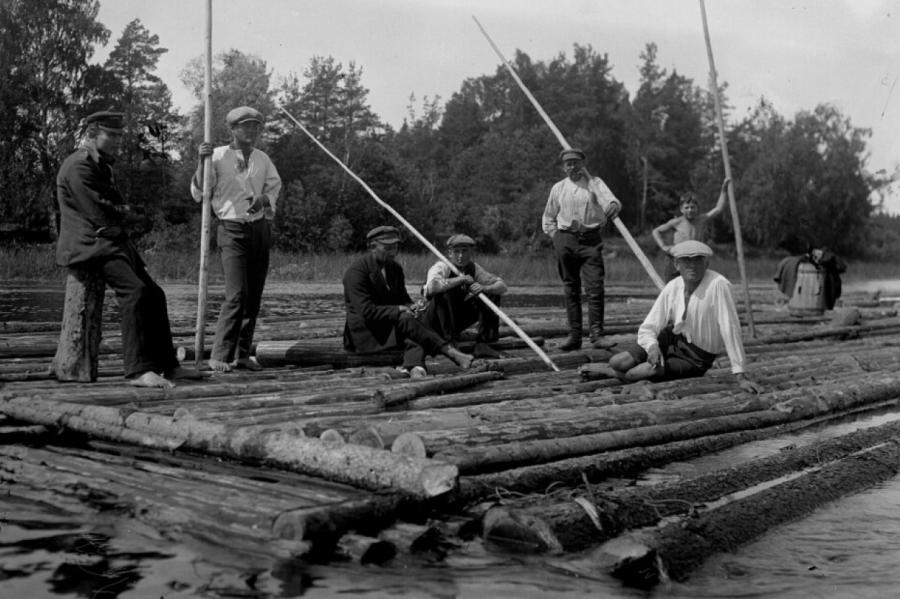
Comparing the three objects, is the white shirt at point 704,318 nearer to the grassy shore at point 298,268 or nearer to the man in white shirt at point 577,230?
the man in white shirt at point 577,230

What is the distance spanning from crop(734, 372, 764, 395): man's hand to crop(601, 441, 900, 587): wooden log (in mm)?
1197

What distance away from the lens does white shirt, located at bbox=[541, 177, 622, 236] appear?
8906mm

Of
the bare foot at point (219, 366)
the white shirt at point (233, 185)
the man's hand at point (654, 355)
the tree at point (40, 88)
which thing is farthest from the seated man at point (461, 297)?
the tree at point (40, 88)

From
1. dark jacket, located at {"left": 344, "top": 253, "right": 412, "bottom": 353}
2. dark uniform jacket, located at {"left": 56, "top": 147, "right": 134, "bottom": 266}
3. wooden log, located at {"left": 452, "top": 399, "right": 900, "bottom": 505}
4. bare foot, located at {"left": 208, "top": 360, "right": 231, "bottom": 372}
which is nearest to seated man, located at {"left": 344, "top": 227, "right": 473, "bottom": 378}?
dark jacket, located at {"left": 344, "top": 253, "right": 412, "bottom": 353}

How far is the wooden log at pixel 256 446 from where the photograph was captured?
394cm

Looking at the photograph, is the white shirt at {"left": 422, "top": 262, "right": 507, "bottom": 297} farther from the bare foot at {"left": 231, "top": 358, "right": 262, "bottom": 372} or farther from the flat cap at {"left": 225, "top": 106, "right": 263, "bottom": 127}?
the flat cap at {"left": 225, "top": 106, "right": 263, "bottom": 127}

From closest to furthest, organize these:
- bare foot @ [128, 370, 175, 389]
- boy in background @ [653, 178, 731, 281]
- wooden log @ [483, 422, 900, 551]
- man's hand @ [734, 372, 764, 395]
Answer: wooden log @ [483, 422, 900, 551]
bare foot @ [128, 370, 175, 389]
man's hand @ [734, 372, 764, 395]
boy in background @ [653, 178, 731, 281]

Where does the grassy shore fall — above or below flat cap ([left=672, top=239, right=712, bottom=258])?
below

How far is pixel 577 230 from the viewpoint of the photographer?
29.5 ft

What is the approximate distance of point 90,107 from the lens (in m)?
41.2

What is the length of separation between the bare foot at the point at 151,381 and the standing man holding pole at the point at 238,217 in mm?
926

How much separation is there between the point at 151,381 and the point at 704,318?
3.51 meters

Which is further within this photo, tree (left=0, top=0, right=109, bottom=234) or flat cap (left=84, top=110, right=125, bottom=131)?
tree (left=0, top=0, right=109, bottom=234)

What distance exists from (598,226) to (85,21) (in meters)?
37.1
